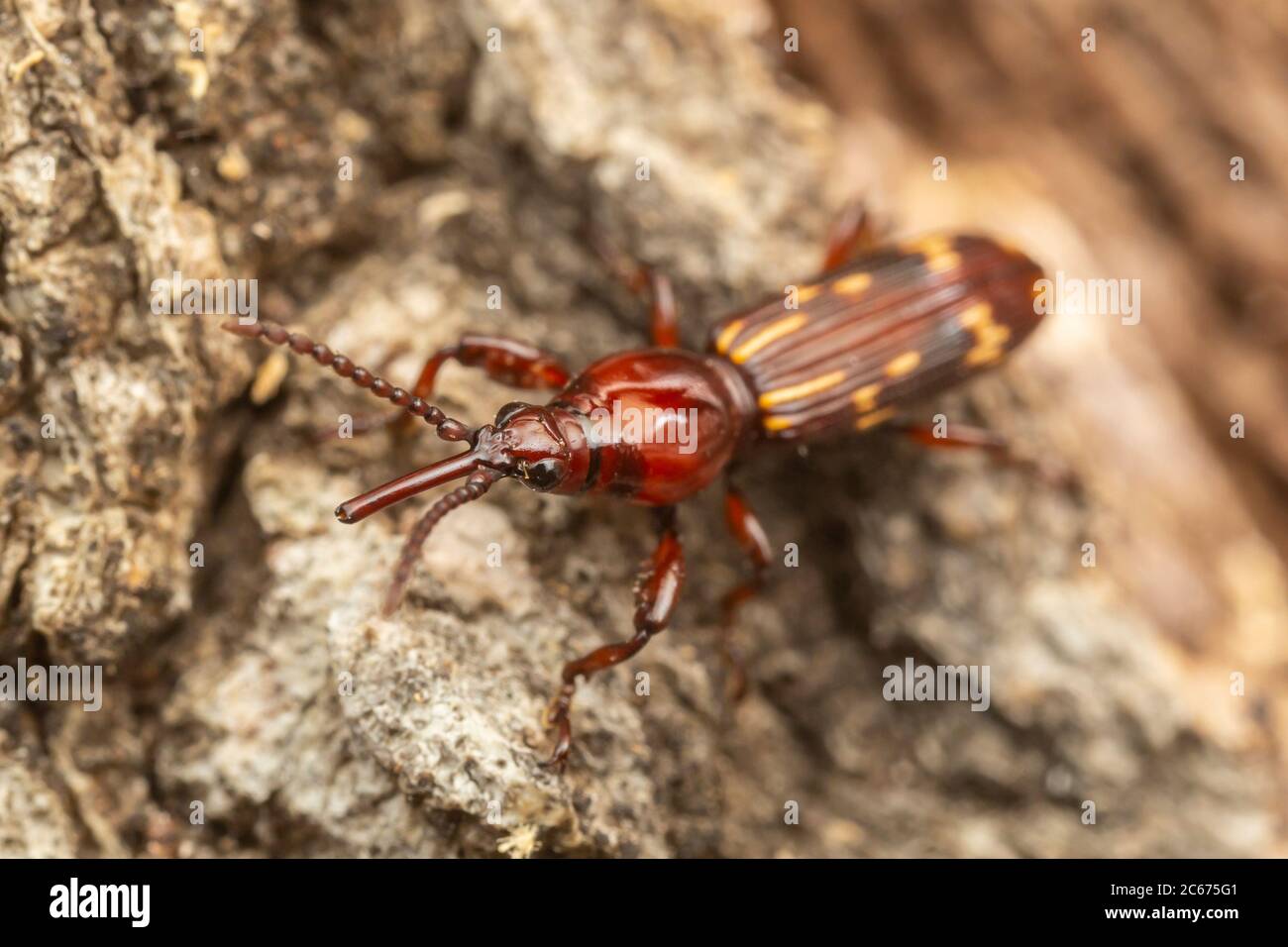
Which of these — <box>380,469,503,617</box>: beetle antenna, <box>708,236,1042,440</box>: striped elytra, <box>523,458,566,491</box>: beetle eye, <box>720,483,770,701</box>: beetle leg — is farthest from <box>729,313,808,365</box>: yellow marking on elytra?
<box>380,469,503,617</box>: beetle antenna

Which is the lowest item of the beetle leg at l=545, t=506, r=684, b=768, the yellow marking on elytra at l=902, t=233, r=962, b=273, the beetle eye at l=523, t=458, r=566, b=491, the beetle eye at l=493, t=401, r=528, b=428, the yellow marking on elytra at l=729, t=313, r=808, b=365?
the beetle leg at l=545, t=506, r=684, b=768

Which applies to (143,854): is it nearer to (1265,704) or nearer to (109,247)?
(109,247)

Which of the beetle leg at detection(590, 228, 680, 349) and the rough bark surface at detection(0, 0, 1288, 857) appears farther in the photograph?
the beetle leg at detection(590, 228, 680, 349)

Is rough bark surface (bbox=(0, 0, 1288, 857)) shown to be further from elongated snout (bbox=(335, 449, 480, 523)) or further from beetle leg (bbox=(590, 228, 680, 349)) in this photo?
elongated snout (bbox=(335, 449, 480, 523))

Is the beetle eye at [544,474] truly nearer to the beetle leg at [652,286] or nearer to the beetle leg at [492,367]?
the beetle leg at [492,367]

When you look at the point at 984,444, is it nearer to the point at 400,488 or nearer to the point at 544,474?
the point at 544,474

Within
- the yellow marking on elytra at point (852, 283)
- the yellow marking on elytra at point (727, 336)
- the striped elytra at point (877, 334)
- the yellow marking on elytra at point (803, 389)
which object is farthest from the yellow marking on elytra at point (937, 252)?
the yellow marking on elytra at point (727, 336)

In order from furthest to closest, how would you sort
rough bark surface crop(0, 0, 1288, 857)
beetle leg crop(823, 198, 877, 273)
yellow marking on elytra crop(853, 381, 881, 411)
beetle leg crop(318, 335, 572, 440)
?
beetle leg crop(823, 198, 877, 273), yellow marking on elytra crop(853, 381, 881, 411), beetle leg crop(318, 335, 572, 440), rough bark surface crop(0, 0, 1288, 857)
